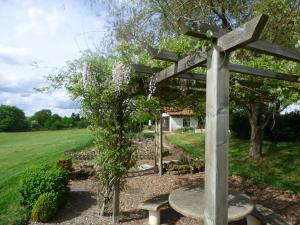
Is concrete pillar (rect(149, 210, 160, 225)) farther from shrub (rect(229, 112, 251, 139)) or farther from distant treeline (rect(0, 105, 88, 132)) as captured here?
distant treeline (rect(0, 105, 88, 132))

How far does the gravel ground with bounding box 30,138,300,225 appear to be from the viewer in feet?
21.1

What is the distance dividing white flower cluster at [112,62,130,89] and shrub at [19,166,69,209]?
2.96 metres

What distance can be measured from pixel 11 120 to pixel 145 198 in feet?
186

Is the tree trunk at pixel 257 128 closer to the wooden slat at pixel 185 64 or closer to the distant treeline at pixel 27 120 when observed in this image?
the wooden slat at pixel 185 64

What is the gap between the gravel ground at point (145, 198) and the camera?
6.43m

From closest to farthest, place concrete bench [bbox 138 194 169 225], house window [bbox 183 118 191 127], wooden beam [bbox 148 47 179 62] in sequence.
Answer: wooden beam [bbox 148 47 179 62], concrete bench [bbox 138 194 169 225], house window [bbox 183 118 191 127]

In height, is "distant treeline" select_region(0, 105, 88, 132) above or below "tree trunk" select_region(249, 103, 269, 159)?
above

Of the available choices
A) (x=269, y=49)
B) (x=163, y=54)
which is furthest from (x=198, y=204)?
(x=269, y=49)

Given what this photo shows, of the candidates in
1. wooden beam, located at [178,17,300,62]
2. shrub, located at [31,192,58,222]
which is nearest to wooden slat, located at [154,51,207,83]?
wooden beam, located at [178,17,300,62]

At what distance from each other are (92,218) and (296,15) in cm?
722

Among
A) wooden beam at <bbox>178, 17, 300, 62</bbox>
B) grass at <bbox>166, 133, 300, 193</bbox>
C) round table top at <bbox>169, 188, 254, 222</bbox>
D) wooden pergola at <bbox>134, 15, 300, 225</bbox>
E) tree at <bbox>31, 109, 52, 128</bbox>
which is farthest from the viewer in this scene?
tree at <bbox>31, 109, 52, 128</bbox>

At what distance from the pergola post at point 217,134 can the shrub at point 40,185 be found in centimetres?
453

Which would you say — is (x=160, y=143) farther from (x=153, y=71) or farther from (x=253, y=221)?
(x=153, y=71)

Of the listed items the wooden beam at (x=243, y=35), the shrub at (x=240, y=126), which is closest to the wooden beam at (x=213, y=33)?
the wooden beam at (x=243, y=35)
